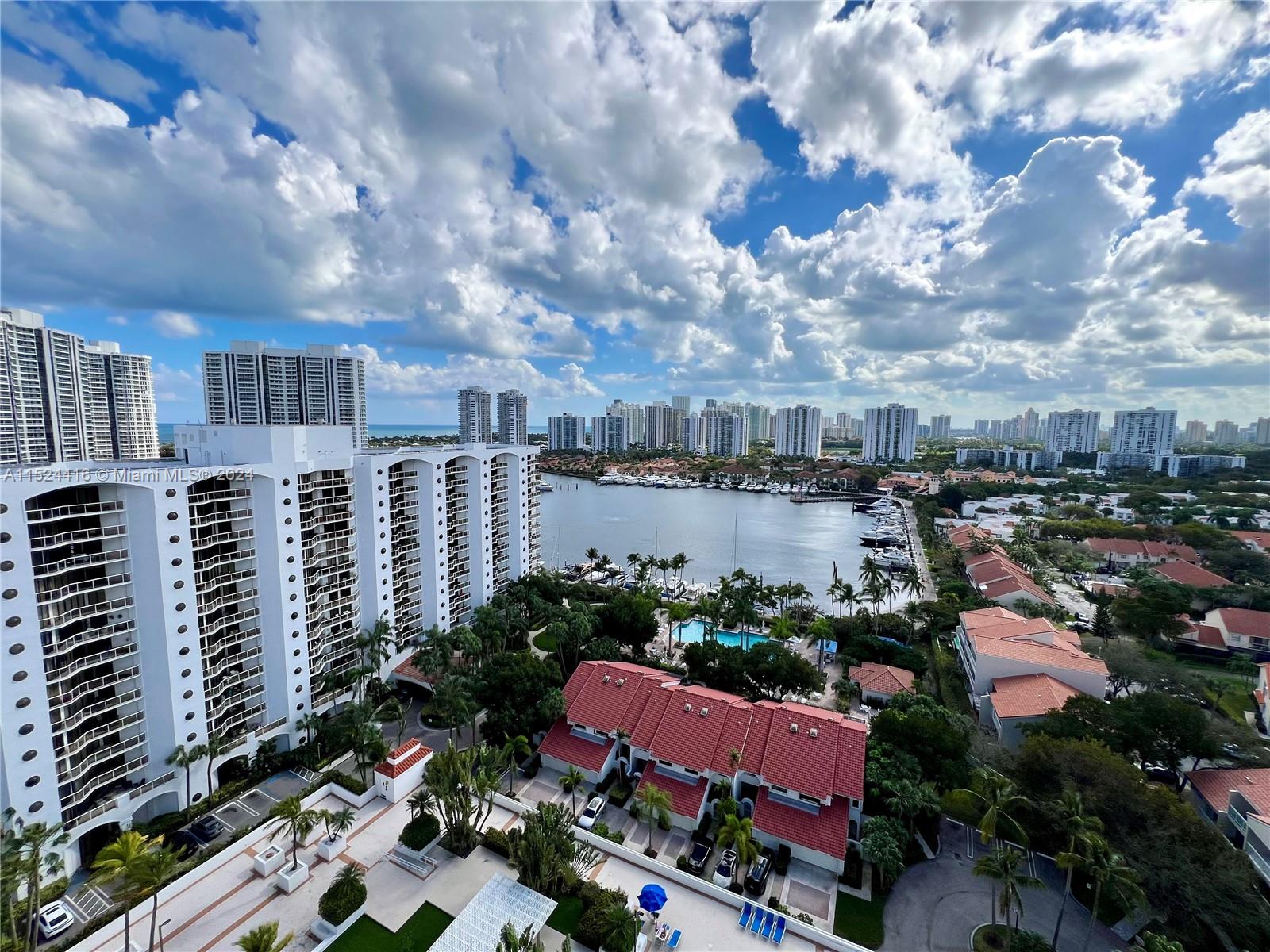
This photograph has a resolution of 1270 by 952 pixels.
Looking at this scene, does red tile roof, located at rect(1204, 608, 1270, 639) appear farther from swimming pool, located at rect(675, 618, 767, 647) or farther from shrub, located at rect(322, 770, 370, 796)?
shrub, located at rect(322, 770, 370, 796)

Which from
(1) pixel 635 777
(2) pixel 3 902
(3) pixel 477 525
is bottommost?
(1) pixel 635 777

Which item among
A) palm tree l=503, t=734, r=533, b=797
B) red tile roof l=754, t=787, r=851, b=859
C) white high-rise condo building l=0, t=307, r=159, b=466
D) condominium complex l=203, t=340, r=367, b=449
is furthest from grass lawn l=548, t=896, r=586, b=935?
condominium complex l=203, t=340, r=367, b=449

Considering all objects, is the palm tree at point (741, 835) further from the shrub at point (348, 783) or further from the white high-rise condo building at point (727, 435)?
the white high-rise condo building at point (727, 435)

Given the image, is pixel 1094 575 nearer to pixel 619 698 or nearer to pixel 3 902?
pixel 619 698

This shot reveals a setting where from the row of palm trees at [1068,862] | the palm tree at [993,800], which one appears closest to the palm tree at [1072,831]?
the row of palm trees at [1068,862]

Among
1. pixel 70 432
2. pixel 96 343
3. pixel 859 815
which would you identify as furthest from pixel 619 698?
pixel 96 343

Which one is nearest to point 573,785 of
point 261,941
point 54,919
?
point 261,941

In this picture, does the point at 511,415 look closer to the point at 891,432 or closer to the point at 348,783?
the point at 891,432
